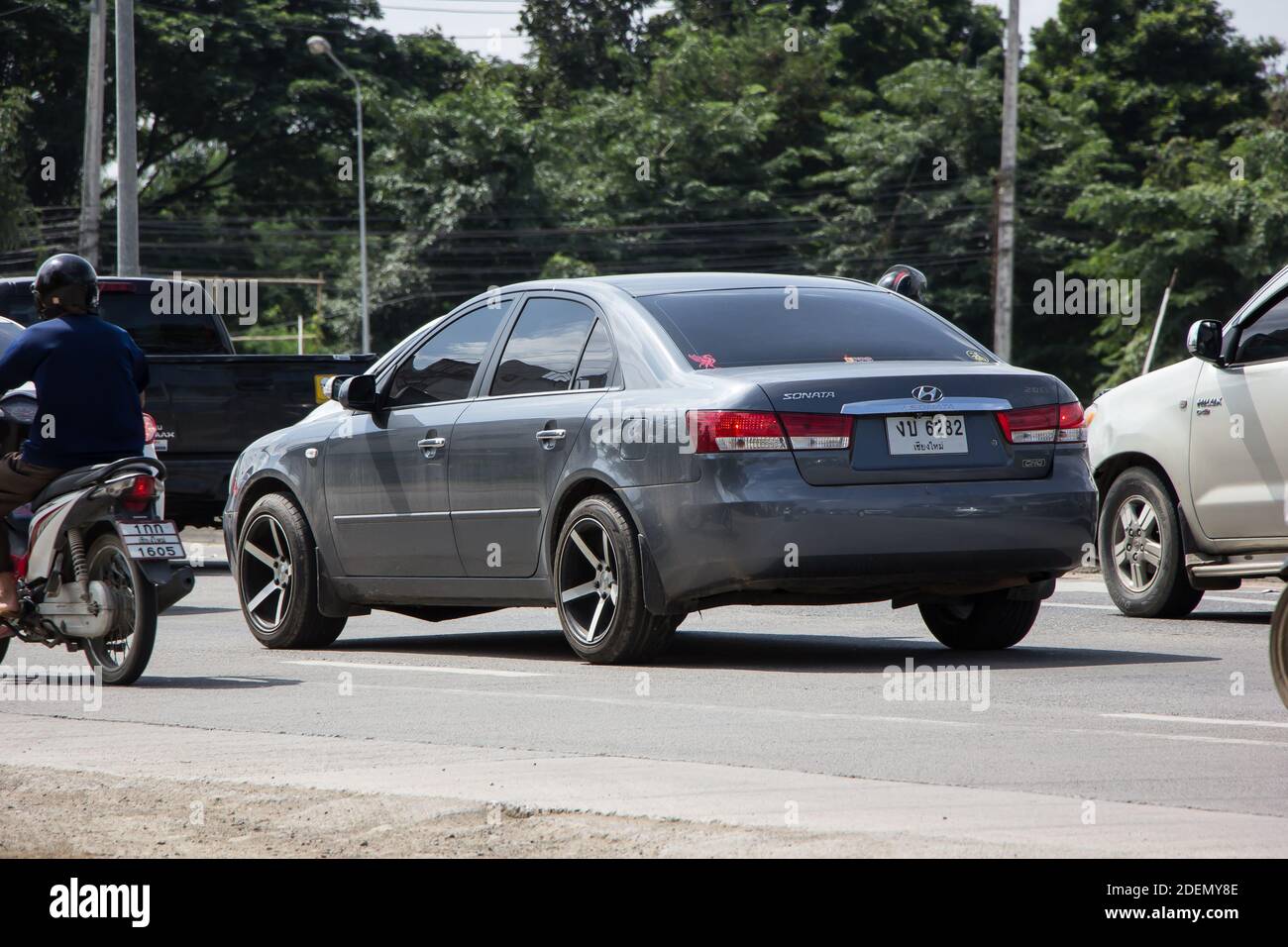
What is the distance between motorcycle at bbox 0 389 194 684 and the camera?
29.7 feet

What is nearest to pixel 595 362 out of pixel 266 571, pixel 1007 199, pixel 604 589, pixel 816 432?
pixel 604 589

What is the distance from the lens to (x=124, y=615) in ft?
30.3

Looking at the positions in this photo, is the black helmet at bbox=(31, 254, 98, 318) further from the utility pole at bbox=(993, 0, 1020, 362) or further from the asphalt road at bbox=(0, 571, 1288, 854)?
the utility pole at bbox=(993, 0, 1020, 362)

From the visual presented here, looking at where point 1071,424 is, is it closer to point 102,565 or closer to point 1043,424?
point 1043,424

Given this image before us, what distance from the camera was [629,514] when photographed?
8953 millimetres

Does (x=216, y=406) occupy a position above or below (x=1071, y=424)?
below

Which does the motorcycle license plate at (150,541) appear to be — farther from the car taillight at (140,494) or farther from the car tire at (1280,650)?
the car tire at (1280,650)

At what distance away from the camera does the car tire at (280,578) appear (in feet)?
35.0

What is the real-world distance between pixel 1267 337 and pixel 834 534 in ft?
11.7

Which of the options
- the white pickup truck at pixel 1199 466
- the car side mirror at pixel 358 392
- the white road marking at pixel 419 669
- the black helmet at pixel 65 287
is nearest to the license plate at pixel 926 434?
the white road marking at pixel 419 669

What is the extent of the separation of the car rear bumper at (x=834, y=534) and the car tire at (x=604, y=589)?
0.13 m

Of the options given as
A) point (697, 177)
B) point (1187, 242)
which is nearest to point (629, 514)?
point (1187, 242)

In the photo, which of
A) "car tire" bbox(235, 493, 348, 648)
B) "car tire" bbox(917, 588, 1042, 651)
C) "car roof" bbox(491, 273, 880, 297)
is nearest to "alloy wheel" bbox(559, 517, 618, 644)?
"car roof" bbox(491, 273, 880, 297)
